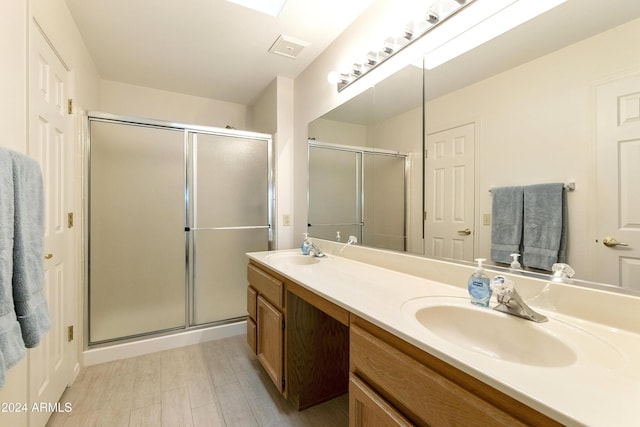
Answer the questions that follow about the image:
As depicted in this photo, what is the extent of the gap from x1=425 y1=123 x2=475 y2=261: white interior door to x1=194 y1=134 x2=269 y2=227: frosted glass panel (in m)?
1.69

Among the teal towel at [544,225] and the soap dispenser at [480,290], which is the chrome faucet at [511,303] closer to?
the soap dispenser at [480,290]

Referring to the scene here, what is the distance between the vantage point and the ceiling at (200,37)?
5.57 feet

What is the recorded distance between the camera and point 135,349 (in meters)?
2.18

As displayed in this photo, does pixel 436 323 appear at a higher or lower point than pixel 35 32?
lower

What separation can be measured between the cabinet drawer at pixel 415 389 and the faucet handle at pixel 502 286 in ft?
1.28

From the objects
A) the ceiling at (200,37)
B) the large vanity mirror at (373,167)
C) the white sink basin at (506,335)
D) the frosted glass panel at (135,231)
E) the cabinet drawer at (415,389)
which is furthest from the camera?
the frosted glass panel at (135,231)

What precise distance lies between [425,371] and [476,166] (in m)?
0.86

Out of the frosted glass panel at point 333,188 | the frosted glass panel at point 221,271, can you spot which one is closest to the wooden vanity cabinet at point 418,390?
the frosted glass panel at point 333,188

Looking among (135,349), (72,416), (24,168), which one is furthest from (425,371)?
(135,349)

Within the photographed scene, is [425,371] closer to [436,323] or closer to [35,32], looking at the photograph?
[436,323]

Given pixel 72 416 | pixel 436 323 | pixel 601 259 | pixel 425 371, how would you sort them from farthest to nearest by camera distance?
1. pixel 72 416
2. pixel 436 323
3. pixel 601 259
4. pixel 425 371

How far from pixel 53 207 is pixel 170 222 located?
0.85m

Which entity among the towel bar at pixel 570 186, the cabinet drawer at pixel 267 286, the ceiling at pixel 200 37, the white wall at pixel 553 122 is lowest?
the cabinet drawer at pixel 267 286

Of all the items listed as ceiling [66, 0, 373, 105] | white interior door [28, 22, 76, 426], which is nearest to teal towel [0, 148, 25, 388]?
white interior door [28, 22, 76, 426]
